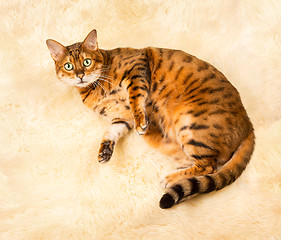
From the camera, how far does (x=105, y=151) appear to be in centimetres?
186

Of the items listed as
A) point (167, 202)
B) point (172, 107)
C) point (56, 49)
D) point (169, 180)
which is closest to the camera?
point (167, 202)

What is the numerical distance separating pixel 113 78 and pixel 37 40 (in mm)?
870

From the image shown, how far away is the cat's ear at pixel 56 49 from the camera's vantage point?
1922 mm

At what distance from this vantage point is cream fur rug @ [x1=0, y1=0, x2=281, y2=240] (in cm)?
157

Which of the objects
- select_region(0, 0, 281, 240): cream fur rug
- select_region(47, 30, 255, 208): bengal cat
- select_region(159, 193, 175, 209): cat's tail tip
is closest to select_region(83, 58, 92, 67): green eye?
select_region(47, 30, 255, 208): bengal cat

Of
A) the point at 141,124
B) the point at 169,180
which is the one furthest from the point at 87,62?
the point at 169,180

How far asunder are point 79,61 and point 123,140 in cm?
52

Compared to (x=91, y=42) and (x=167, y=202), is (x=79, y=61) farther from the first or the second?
(x=167, y=202)

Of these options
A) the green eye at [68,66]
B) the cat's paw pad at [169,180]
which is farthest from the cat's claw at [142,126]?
the green eye at [68,66]

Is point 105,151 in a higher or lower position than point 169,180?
lower

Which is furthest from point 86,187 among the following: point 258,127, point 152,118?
point 258,127

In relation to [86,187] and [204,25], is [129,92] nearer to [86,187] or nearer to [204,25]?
[86,187]

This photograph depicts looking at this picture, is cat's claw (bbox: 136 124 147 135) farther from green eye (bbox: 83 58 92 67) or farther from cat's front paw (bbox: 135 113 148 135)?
green eye (bbox: 83 58 92 67)

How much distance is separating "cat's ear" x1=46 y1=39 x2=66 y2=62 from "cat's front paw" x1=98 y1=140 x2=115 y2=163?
0.57 metres
